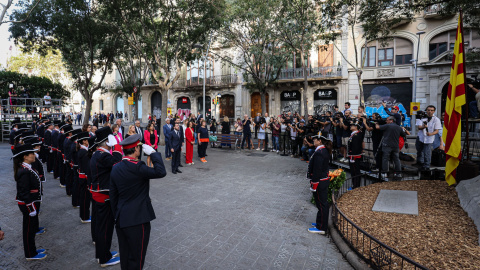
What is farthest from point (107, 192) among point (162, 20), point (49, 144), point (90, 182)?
point (162, 20)

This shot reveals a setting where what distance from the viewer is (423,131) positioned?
8.80 m

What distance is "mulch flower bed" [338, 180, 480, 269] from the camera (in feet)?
13.2

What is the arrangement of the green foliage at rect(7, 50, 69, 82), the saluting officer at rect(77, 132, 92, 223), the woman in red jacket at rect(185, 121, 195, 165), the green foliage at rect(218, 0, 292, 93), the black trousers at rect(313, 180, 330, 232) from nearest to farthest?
the black trousers at rect(313, 180, 330, 232), the saluting officer at rect(77, 132, 92, 223), the woman in red jacket at rect(185, 121, 195, 165), the green foliage at rect(218, 0, 292, 93), the green foliage at rect(7, 50, 69, 82)

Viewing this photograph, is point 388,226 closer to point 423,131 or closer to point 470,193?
point 470,193

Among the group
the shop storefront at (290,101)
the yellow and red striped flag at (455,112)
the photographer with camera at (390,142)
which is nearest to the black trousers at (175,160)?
the photographer with camera at (390,142)

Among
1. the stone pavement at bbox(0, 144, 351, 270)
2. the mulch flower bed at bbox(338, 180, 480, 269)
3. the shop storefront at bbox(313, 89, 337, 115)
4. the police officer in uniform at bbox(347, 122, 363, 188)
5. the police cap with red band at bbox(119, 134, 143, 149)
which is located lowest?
the stone pavement at bbox(0, 144, 351, 270)

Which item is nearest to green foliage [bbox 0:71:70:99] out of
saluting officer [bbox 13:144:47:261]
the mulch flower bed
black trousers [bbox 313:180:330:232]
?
saluting officer [bbox 13:144:47:261]

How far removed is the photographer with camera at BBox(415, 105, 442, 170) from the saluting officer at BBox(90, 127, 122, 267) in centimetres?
870

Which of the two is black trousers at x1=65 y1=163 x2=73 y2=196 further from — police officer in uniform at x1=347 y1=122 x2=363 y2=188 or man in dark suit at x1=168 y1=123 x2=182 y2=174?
police officer in uniform at x1=347 y1=122 x2=363 y2=188

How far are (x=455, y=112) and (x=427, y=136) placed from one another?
7.27 ft

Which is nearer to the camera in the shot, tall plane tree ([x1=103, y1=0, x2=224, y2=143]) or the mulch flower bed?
the mulch flower bed

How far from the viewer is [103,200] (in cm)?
437

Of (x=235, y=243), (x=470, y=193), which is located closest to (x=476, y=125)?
(x=470, y=193)

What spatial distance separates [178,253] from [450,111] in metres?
6.91
